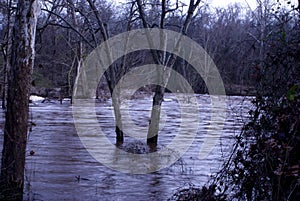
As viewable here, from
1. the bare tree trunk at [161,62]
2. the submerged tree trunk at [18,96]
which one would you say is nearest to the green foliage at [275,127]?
the submerged tree trunk at [18,96]

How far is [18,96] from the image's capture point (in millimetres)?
6742

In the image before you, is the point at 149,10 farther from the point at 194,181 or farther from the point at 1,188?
the point at 1,188

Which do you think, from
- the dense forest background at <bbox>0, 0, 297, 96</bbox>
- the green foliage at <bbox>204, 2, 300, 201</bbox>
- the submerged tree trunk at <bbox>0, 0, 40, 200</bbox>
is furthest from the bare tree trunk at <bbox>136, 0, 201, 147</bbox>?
the green foliage at <bbox>204, 2, 300, 201</bbox>

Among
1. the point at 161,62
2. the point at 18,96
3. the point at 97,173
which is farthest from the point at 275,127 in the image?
the point at 161,62

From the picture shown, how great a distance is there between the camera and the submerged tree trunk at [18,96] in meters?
6.73

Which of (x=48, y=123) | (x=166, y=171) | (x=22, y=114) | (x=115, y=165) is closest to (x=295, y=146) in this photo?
(x=22, y=114)

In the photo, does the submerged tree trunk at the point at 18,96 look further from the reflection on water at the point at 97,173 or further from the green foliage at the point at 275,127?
the green foliage at the point at 275,127

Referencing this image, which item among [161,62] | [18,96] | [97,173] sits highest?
[161,62]

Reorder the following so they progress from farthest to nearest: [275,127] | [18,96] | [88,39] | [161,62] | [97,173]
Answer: [88,39] < [161,62] < [97,173] < [18,96] < [275,127]

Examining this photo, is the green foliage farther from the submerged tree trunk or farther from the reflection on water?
the submerged tree trunk

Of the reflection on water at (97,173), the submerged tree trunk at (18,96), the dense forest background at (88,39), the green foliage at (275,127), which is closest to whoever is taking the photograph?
the green foliage at (275,127)

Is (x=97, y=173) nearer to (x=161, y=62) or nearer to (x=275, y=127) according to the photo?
(x=161, y=62)

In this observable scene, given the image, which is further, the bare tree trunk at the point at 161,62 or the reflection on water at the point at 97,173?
the bare tree trunk at the point at 161,62

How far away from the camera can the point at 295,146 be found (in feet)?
15.3
